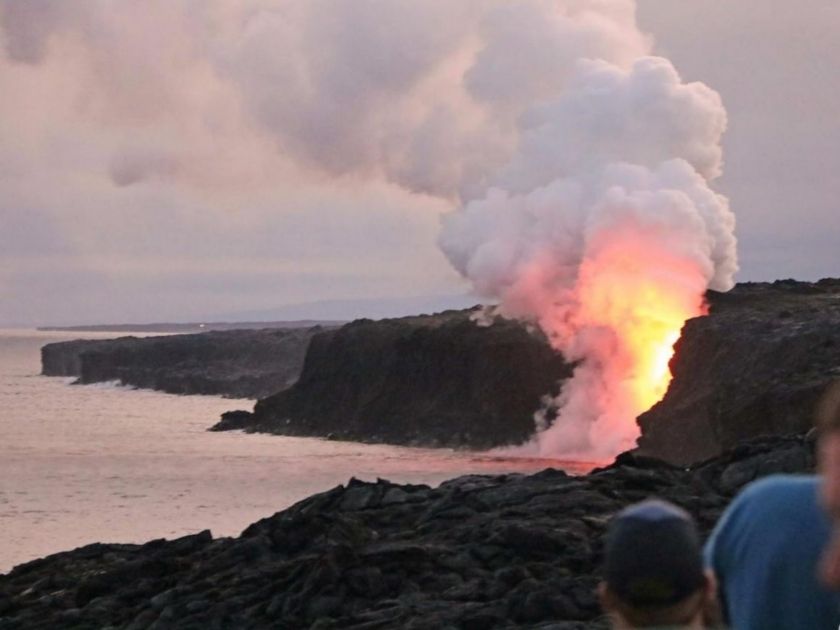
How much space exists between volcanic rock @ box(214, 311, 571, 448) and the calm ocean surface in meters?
5.45

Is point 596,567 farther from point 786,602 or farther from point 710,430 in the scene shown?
point 710,430

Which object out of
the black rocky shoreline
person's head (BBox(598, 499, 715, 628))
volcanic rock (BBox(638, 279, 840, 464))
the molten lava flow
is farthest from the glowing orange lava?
person's head (BBox(598, 499, 715, 628))

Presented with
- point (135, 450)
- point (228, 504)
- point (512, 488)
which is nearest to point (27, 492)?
point (228, 504)

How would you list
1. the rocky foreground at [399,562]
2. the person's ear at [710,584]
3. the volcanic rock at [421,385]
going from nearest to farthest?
the person's ear at [710,584]
the rocky foreground at [399,562]
the volcanic rock at [421,385]

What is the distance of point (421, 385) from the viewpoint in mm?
128375

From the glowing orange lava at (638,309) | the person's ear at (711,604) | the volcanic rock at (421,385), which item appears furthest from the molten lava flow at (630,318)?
the person's ear at (711,604)

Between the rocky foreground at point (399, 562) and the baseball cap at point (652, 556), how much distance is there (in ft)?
63.5

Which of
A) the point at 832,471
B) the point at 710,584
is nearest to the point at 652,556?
the point at 710,584

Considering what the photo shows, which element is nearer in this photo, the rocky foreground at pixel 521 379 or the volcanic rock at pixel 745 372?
the volcanic rock at pixel 745 372

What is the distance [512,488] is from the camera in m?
36.4

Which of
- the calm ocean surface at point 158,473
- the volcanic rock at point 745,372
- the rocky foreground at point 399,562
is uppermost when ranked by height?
the volcanic rock at point 745,372

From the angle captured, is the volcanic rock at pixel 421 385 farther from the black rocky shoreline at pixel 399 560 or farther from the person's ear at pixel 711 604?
the person's ear at pixel 711 604

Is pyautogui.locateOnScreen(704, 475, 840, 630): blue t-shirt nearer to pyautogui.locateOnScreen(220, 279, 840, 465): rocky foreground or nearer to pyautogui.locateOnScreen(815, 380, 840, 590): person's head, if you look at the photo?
pyautogui.locateOnScreen(815, 380, 840, 590): person's head

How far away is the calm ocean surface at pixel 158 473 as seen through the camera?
6178 centimetres
